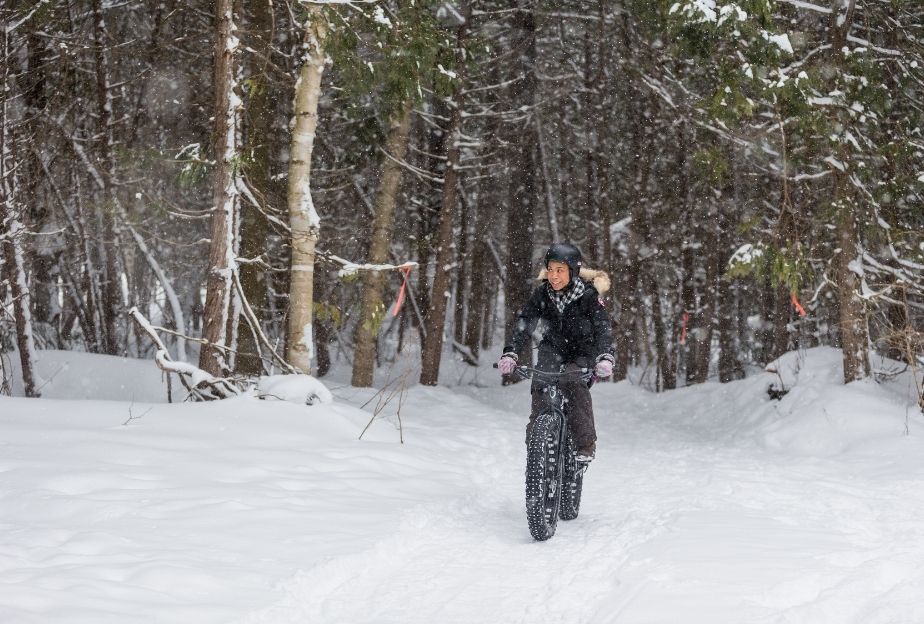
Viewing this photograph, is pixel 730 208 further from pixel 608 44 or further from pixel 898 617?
pixel 898 617

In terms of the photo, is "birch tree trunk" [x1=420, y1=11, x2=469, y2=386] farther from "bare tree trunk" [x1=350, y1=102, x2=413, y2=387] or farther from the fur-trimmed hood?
the fur-trimmed hood

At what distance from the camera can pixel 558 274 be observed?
6211 millimetres

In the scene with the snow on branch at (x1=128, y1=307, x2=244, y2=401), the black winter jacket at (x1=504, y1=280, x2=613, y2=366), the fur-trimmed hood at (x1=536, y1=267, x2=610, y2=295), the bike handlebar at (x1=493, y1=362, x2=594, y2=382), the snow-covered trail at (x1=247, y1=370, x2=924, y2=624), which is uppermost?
the fur-trimmed hood at (x1=536, y1=267, x2=610, y2=295)

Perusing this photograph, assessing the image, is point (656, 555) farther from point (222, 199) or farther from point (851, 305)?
point (851, 305)

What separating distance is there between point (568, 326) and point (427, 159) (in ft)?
48.3

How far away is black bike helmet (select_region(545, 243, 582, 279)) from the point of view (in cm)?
617

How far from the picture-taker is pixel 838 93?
34.8 feet

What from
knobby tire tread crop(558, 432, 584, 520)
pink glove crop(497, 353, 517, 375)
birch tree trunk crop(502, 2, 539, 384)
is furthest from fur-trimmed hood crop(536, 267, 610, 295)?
birch tree trunk crop(502, 2, 539, 384)

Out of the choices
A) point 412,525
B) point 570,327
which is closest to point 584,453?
point 570,327

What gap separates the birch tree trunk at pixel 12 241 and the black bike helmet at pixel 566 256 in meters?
7.91

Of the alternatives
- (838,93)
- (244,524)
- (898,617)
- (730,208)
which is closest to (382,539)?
(244,524)

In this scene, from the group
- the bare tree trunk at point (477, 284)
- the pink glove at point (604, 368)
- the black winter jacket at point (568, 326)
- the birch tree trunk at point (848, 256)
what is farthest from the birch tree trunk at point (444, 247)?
the pink glove at point (604, 368)

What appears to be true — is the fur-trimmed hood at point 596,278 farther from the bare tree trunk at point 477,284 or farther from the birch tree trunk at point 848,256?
the bare tree trunk at point 477,284

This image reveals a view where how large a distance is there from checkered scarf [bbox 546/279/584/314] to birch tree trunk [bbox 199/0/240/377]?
4343mm
